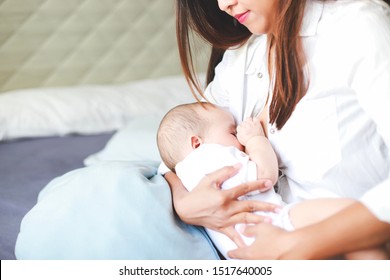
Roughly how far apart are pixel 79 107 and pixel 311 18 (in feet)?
3.81

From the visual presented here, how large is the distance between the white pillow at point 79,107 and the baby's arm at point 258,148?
3.06 ft

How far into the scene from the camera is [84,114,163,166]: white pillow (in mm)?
1646

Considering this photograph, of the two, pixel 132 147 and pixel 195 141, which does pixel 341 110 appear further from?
pixel 132 147

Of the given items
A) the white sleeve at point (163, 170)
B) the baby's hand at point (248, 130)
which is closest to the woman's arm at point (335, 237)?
the baby's hand at point (248, 130)

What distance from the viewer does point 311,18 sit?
107cm

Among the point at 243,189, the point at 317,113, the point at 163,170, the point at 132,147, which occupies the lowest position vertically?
the point at 132,147

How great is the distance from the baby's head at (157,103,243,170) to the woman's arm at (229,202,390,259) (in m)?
0.30

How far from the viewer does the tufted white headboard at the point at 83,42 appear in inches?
85.4

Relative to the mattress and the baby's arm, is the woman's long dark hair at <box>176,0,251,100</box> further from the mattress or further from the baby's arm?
the mattress

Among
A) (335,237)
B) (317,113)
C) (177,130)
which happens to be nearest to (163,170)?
(177,130)

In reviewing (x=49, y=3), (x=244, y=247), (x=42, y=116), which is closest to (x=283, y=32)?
(x=244, y=247)

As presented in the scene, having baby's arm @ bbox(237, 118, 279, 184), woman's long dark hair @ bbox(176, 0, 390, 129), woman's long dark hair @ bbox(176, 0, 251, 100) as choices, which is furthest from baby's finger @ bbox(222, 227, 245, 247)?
woman's long dark hair @ bbox(176, 0, 251, 100)
